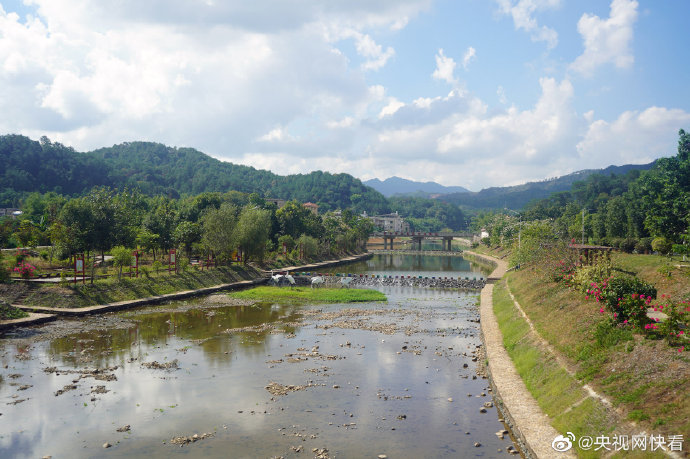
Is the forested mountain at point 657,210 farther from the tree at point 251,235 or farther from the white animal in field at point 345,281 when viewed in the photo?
the tree at point 251,235

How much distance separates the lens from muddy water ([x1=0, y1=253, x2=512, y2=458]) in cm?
1847

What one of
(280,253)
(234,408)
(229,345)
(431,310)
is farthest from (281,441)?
(280,253)

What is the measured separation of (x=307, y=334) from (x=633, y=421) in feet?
83.3

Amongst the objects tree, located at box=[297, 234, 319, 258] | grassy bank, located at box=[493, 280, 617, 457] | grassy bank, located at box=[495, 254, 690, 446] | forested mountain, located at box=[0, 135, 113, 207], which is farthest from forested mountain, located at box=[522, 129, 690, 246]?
forested mountain, located at box=[0, 135, 113, 207]

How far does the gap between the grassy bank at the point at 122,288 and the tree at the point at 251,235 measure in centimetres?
795

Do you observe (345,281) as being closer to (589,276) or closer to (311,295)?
(311,295)

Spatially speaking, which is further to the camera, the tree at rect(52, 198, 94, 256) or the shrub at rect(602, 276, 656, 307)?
the tree at rect(52, 198, 94, 256)

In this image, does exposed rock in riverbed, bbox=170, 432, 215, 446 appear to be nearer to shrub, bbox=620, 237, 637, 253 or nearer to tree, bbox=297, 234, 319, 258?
shrub, bbox=620, 237, 637, 253

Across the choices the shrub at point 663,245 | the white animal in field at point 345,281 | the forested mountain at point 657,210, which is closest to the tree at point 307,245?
the white animal in field at point 345,281

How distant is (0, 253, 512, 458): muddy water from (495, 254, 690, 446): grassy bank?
111 inches

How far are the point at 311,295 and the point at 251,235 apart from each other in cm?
2176

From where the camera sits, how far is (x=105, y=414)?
20812 millimetres

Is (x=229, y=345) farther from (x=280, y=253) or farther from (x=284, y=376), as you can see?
(x=280, y=253)

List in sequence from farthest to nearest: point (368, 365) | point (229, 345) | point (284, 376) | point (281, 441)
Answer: point (229, 345)
point (368, 365)
point (284, 376)
point (281, 441)
